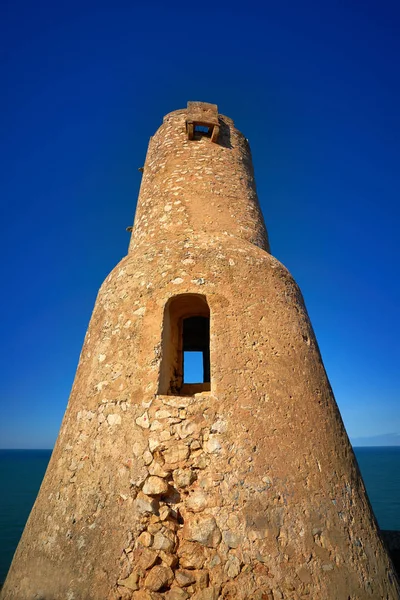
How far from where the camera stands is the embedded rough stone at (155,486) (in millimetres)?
2848

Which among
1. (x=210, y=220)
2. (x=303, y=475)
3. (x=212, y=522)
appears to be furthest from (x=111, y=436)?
(x=210, y=220)

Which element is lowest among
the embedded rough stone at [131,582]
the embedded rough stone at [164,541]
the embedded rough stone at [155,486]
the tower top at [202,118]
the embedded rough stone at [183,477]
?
the embedded rough stone at [131,582]

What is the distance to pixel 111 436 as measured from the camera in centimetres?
321

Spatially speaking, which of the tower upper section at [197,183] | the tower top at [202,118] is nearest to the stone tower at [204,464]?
the tower upper section at [197,183]

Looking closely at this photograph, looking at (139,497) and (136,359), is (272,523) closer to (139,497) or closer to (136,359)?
(139,497)

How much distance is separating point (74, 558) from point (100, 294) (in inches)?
113

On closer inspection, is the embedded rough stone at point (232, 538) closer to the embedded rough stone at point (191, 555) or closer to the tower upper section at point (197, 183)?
the embedded rough stone at point (191, 555)

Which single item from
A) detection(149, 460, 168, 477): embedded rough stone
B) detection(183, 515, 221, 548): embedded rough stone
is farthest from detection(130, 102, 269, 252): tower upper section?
detection(183, 515, 221, 548): embedded rough stone

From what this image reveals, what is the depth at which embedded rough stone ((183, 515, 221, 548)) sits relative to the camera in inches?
106

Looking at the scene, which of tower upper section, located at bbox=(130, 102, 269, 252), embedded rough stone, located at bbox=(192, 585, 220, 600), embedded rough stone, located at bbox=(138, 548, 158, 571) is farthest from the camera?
tower upper section, located at bbox=(130, 102, 269, 252)

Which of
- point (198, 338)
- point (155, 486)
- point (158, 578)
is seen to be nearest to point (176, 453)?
point (155, 486)

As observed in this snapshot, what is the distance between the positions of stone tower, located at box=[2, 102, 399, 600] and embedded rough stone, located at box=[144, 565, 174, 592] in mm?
10

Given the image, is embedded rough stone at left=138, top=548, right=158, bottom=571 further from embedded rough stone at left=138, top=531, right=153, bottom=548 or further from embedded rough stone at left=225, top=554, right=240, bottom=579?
embedded rough stone at left=225, top=554, right=240, bottom=579

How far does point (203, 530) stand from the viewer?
2.71 m
